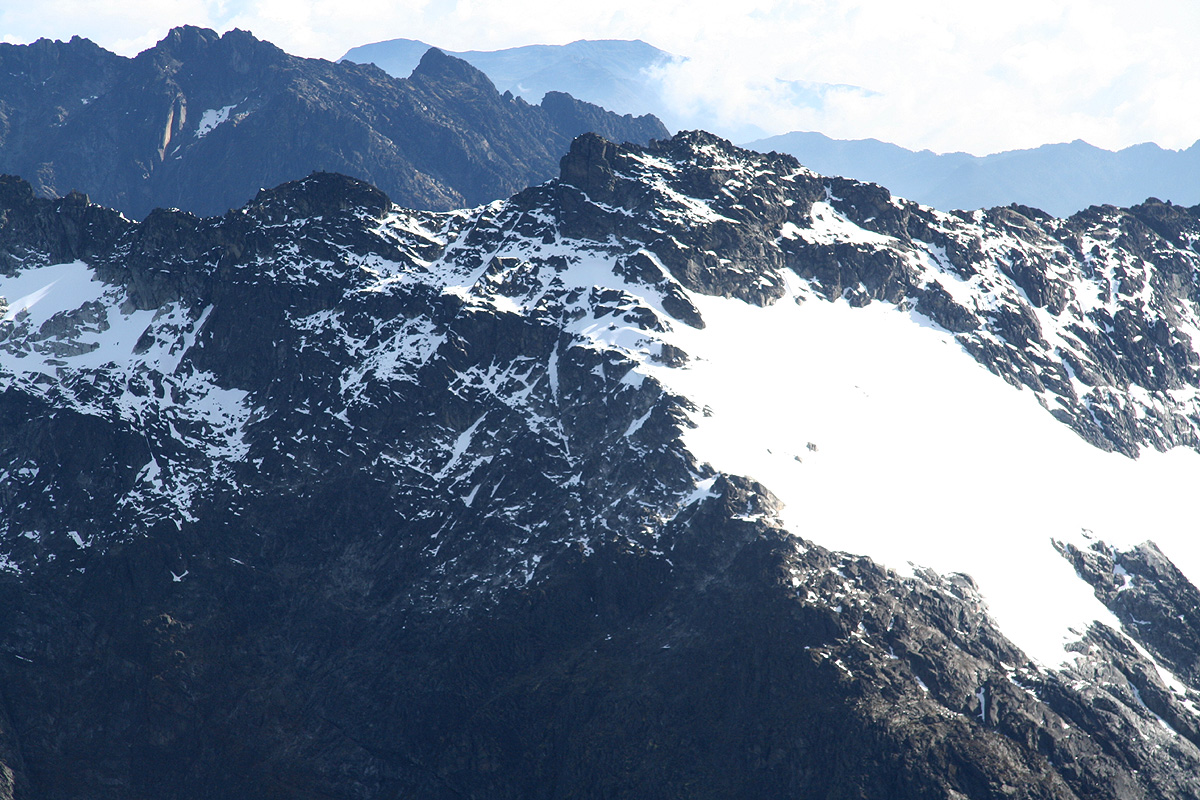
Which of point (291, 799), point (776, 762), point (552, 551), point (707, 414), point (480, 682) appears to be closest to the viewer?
point (776, 762)

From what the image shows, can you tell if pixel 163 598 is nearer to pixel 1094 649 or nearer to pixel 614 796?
pixel 614 796

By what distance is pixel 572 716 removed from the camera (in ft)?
522

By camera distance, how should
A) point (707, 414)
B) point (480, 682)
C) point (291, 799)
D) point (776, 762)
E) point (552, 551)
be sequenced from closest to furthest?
point (776, 762), point (291, 799), point (480, 682), point (552, 551), point (707, 414)

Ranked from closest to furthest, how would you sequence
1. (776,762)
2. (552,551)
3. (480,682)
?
(776,762) → (480,682) → (552,551)

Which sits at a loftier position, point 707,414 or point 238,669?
point 707,414

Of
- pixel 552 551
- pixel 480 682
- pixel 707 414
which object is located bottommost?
pixel 480 682

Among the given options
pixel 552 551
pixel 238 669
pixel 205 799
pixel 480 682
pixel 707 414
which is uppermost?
pixel 707 414

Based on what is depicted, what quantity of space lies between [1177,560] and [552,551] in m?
121

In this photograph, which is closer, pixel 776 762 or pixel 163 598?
pixel 776 762

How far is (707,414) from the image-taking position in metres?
195

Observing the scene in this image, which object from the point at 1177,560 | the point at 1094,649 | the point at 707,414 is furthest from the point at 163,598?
the point at 1177,560

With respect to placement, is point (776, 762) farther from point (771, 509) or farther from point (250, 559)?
point (250, 559)

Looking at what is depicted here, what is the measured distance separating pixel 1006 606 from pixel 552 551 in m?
78.7

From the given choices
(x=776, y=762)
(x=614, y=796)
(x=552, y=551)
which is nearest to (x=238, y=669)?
(x=552, y=551)
